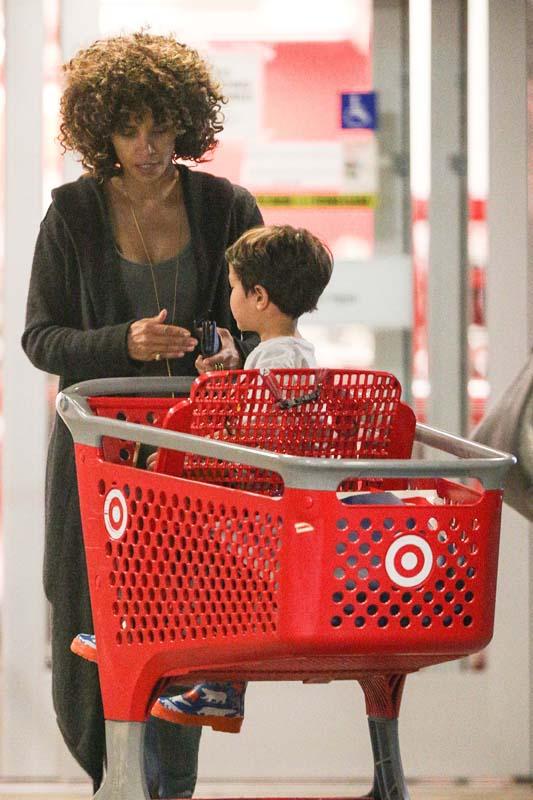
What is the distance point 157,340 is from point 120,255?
0.28 meters

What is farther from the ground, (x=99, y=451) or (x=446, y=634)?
(x=99, y=451)

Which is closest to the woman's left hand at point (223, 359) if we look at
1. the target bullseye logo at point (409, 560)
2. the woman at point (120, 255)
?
the woman at point (120, 255)

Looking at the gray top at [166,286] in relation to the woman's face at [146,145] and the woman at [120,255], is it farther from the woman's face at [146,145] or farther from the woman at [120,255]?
the woman's face at [146,145]

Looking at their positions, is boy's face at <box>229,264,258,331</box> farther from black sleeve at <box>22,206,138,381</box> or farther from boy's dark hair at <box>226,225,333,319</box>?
black sleeve at <box>22,206,138,381</box>

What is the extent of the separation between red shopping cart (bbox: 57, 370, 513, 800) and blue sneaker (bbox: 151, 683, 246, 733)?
0.23 metres

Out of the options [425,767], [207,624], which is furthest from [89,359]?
[425,767]

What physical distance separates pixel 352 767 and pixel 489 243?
155cm

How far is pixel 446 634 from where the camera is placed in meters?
2.08

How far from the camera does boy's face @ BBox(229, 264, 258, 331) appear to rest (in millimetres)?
2561

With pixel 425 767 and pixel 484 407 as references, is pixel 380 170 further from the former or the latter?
pixel 425 767

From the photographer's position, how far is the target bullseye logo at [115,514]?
2.19 metres

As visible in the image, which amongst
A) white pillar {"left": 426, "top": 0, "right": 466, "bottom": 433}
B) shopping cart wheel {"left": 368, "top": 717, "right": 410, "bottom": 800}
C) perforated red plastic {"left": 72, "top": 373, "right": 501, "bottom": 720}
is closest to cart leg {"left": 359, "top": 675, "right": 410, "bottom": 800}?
shopping cart wheel {"left": 368, "top": 717, "right": 410, "bottom": 800}

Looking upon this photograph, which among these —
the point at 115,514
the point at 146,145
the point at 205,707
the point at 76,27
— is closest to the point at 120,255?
the point at 146,145

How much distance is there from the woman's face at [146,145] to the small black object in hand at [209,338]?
320 mm
